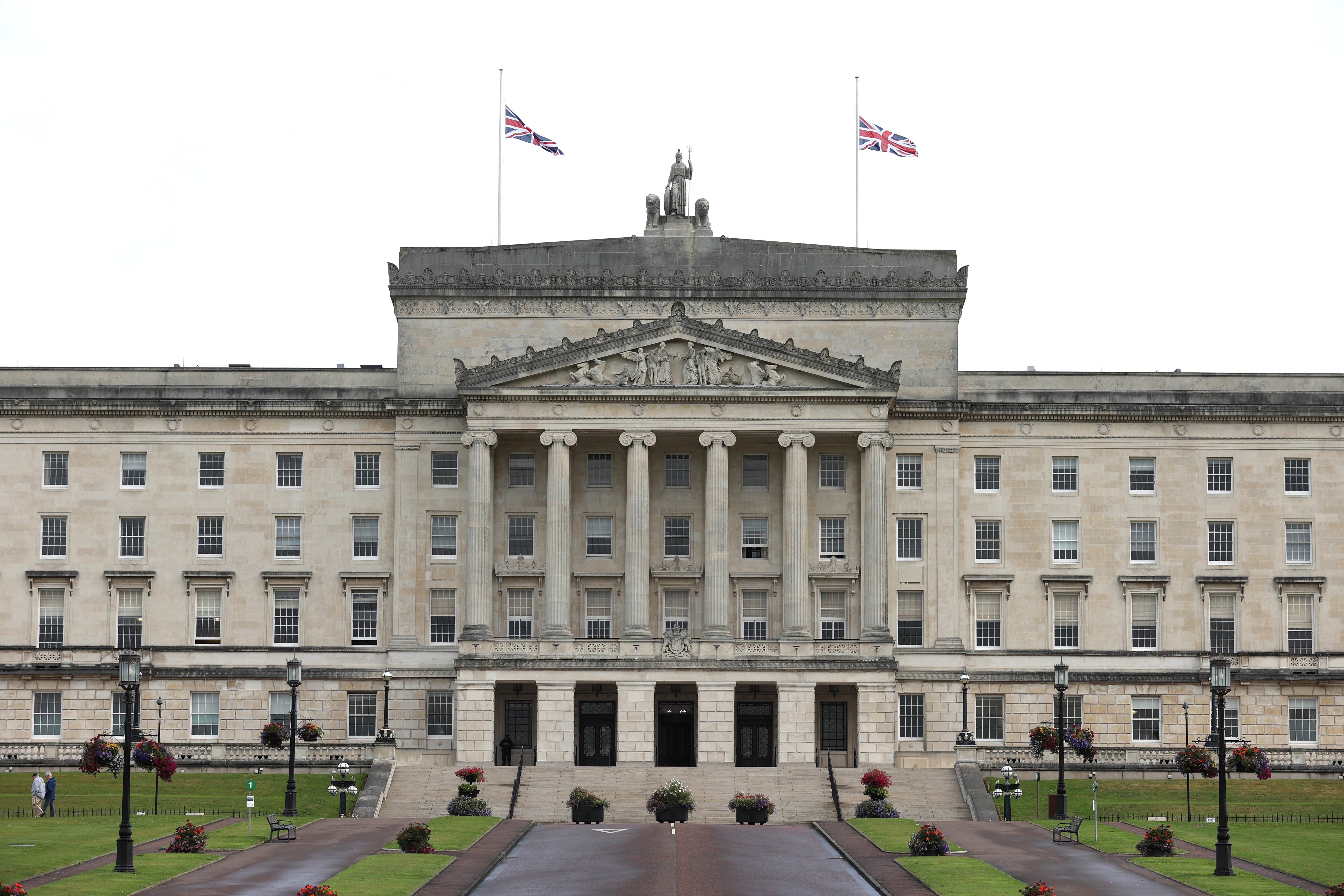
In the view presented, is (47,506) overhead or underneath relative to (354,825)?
overhead

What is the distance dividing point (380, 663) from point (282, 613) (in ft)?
18.6

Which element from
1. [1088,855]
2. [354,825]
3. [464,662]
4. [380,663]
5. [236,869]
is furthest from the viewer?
[380,663]

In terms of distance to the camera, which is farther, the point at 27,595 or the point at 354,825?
the point at 27,595

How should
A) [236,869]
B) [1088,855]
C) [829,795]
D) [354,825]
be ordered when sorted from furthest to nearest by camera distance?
[829,795] → [354,825] → [1088,855] → [236,869]

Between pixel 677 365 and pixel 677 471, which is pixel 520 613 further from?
pixel 677 365

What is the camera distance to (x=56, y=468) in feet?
307

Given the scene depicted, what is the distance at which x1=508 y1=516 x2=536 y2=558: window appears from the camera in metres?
91.4

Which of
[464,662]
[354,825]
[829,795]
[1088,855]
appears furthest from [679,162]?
[1088,855]

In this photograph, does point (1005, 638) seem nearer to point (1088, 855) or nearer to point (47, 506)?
point (1088, 855)

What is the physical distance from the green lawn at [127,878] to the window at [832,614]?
134ft

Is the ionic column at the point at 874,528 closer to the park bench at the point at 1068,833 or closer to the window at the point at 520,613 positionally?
the window at the point at 520,613

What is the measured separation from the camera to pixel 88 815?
71.6m

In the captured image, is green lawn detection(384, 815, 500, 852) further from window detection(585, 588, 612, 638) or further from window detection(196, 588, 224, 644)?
window detection(196, 588, 224, 644)

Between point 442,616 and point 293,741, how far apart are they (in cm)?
1936
